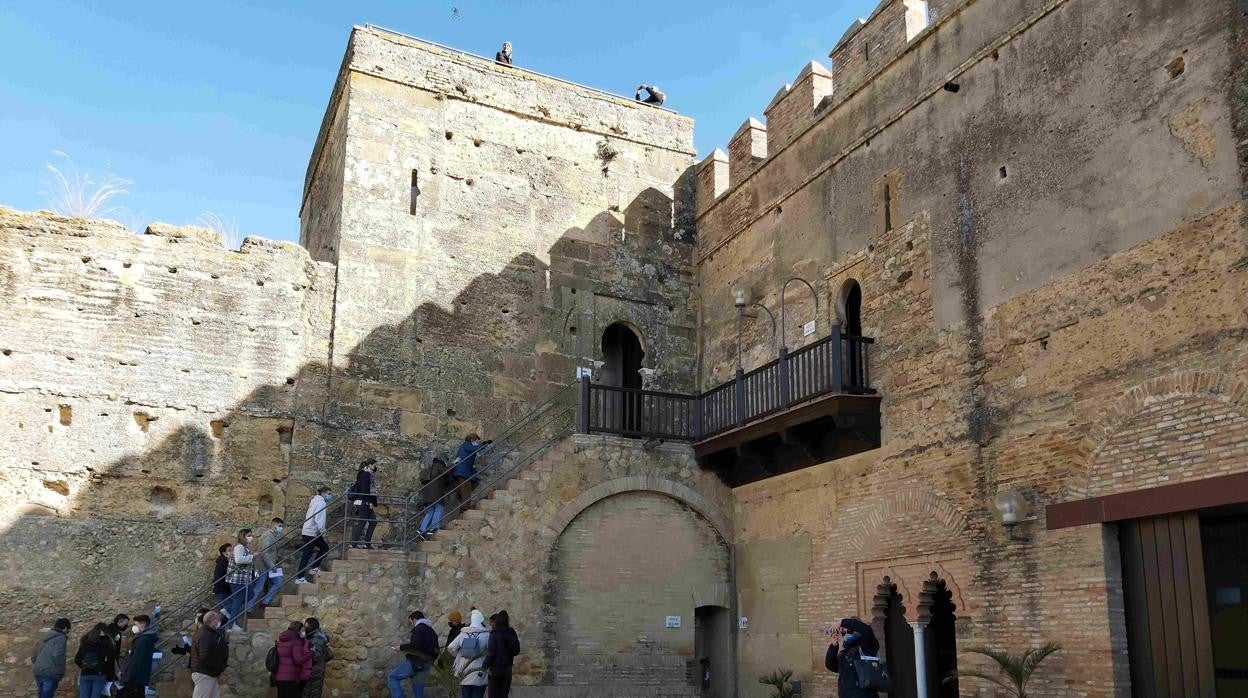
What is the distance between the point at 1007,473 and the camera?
39.9ft

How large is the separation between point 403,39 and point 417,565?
334 inches

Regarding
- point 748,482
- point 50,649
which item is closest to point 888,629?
point 748,482

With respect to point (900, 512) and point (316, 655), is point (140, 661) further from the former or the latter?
point (900, 512)

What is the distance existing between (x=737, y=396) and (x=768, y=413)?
3.16 feet

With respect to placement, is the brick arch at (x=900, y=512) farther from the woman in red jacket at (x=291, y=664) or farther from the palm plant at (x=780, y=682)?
the woman in red jacket at (x=291, y=664)

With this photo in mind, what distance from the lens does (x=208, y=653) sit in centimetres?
1220

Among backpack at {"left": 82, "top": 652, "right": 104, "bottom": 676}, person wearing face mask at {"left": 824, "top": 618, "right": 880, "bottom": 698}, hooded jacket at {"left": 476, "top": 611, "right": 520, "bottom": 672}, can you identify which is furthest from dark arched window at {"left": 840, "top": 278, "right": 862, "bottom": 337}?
backpack at {"left": 82, "top": 652, "right": 104, "bottom": 676}

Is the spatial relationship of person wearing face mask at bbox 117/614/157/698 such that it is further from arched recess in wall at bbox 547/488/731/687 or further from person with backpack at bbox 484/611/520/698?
arched recess in wall at bbox 547/488/731/687

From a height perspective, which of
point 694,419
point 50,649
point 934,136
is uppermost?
point 934,136

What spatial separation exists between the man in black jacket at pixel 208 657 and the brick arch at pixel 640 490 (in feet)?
15.4

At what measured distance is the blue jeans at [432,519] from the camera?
1564 centimetres

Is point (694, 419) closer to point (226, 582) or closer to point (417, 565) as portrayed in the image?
point (417, 565)

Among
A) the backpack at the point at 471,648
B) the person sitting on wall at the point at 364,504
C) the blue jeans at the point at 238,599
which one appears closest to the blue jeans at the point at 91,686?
the blue jeans at the point at 238,599

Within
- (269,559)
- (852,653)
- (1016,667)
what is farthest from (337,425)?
(1016,667)
